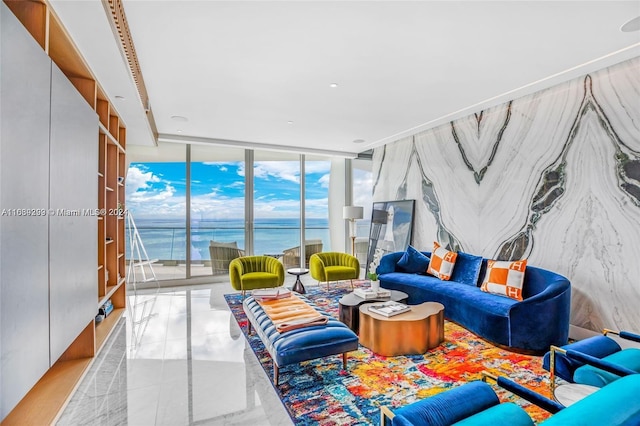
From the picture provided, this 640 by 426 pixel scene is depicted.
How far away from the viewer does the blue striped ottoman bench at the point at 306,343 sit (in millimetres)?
2545

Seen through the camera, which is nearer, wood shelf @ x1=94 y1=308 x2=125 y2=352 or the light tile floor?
the light tile floor

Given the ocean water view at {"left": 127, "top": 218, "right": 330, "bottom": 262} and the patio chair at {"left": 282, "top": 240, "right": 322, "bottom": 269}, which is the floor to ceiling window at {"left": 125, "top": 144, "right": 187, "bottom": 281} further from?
the patio chair at {"left": 282, "top": 240, "right": 322, "bottom": 269}

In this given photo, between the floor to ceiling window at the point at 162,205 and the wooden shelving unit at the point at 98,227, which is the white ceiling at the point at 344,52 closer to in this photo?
the wooden shelving unit at the point at 98,227

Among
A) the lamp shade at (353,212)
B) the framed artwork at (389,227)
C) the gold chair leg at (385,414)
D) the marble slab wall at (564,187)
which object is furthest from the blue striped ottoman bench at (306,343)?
the lamp shade at (353,212)

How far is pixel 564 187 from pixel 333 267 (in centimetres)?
355

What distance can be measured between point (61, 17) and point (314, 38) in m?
1.81

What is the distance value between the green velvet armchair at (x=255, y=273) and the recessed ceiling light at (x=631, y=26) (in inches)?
187

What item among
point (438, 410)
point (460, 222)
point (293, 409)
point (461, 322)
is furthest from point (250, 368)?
point (460, 222)

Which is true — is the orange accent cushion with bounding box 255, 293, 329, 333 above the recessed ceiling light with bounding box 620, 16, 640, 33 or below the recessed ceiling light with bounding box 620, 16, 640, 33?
below

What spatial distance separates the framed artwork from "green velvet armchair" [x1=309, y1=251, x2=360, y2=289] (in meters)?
1.01

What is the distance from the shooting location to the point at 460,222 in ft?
16.8

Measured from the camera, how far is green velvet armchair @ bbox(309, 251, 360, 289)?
5668 mm

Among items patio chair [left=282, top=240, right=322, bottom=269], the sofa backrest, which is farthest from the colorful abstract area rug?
patio chair [left=282, top=240, right=322, bottom=269]

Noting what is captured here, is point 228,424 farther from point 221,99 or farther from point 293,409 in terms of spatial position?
point 221,99
